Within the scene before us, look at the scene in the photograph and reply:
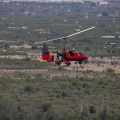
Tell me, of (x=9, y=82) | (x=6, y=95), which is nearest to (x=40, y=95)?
(x=6, y=95)

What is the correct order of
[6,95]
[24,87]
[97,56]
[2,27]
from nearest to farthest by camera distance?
1. [6,95]
2. [24,87]
3. [97,56]
4. [2,27]

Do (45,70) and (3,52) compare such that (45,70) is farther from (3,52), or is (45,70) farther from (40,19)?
(40,19)

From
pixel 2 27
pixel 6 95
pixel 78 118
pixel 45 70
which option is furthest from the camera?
pixel 2 27

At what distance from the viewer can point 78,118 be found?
52.8 metres

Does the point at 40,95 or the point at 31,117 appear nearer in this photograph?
the point at 31,117

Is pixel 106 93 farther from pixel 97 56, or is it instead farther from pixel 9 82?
pixel 97 56

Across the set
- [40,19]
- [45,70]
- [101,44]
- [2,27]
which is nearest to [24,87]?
[45,70]

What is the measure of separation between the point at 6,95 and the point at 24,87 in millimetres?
5829

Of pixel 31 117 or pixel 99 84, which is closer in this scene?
pixel 31 117

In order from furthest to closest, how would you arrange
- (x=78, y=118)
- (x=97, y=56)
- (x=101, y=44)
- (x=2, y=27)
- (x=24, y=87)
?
1. (x=2, y=27)
2. (x=101, y=44)
3. (x=97, y=56)
4. (x=24, y=87)
5. (x=78, y=118)

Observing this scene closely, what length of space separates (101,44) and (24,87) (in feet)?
176

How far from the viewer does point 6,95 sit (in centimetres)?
6625

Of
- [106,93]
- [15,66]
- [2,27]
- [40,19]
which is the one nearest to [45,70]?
[15,66]

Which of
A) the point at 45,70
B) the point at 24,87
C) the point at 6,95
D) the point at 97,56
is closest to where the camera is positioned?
the point at 6,95
